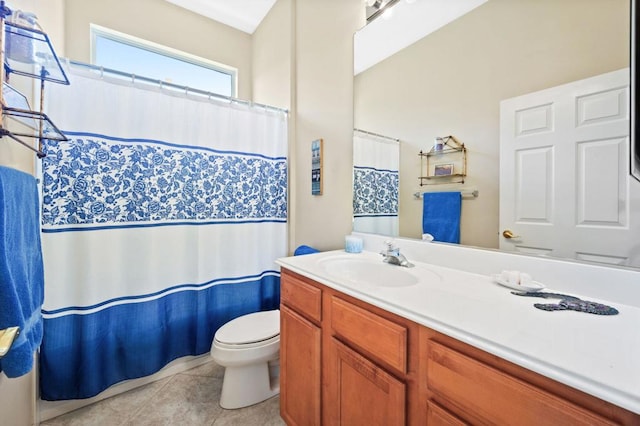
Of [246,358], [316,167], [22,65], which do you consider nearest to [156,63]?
[22,65]

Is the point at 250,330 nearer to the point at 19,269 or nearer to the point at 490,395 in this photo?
the point at 19,269

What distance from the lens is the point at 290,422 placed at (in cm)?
129

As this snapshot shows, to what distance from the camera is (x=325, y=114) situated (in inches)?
76.9

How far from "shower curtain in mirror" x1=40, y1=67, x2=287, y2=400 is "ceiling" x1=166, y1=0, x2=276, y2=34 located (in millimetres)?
1154

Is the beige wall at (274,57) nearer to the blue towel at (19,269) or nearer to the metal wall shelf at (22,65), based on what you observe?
the metal wall shelf at (22,65)

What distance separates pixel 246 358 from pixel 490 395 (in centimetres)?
122

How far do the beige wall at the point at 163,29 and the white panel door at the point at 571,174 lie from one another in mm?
2542

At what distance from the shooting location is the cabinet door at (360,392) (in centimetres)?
81

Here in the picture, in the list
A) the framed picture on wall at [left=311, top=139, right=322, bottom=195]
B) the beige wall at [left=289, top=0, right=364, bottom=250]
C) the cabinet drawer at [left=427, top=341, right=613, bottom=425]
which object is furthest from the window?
the cabinet drawer at [left=427, top=341, right=613, bottom=425]

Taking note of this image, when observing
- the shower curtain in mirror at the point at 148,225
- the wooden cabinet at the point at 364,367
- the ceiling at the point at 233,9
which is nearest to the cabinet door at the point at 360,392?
the wooden cabinet at the point at 364,367

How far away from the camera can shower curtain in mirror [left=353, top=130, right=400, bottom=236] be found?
5.25ft

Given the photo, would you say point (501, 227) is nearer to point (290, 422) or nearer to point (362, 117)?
point (362, 117)

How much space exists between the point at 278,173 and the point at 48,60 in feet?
4.28

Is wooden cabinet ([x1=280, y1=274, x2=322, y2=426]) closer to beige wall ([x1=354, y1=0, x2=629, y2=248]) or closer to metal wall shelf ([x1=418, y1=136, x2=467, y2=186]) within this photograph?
beige wall ([x1=354, y1=0, x2=629, y2=248])
